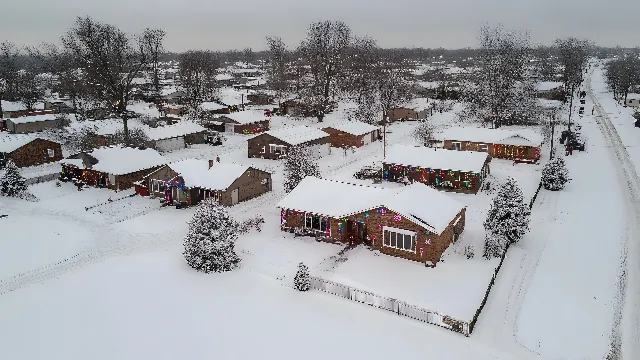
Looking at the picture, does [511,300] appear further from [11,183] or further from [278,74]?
[278,74]

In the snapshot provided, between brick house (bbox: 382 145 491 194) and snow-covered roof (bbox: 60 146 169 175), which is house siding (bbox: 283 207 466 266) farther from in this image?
snow-covered roof (bbox: 60 146 169 175)

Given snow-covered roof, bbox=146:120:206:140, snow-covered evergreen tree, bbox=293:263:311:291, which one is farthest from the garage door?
snow-covered evergreen tree, bbox=293:263:311:291

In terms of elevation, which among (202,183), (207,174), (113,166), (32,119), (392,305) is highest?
(32,119)

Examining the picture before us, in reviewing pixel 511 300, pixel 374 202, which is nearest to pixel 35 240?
pixel 374 202

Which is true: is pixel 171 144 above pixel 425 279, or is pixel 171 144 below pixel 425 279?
above

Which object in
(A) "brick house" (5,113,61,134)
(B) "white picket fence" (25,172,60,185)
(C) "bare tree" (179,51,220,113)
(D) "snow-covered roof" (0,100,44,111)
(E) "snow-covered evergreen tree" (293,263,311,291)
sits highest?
(C) "bare tree" (179,51,220,113)

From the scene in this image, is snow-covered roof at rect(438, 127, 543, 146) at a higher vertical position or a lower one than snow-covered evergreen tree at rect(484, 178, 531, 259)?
higher

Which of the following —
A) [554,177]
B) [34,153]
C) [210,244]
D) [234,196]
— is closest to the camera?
[210,244]

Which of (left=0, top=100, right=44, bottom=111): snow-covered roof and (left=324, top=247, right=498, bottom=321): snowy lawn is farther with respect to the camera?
(left=0, top=100, right=44, bottom=111): snow-covered roof
